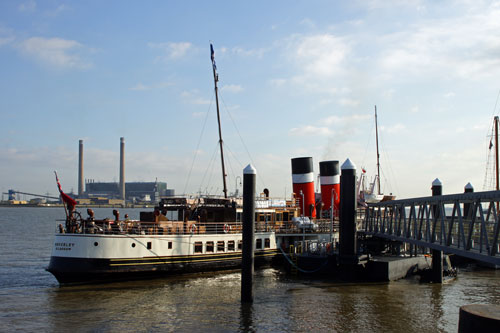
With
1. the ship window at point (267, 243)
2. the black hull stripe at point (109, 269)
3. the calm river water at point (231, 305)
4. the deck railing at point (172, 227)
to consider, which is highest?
the deck railing at point (172, 227)

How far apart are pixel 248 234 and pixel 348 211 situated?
939 cm

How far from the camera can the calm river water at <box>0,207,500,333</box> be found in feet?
64.8

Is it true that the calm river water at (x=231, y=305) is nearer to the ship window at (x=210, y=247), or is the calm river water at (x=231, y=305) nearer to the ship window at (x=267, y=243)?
the ship window at (x=210, y=247)

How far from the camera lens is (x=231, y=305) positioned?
22.9 meters

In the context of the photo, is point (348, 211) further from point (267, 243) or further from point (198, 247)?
point (198, 247)

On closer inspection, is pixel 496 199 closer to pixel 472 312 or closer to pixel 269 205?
pixel 472 312

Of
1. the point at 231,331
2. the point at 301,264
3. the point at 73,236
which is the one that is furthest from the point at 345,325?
the point at 73,236

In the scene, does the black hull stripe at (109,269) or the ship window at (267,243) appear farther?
the ship window at (267,243)

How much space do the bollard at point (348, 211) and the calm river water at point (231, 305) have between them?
80.9 inches

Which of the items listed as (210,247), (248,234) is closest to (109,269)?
(210,247)

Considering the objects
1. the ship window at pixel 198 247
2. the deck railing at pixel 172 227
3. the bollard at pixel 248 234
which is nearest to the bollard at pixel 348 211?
the deck railing at pixel 172 227

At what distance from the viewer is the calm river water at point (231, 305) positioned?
19.8m

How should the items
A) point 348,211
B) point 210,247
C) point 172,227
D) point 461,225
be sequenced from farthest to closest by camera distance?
point 210,247, point 172,227, point 348,211, point 461,225

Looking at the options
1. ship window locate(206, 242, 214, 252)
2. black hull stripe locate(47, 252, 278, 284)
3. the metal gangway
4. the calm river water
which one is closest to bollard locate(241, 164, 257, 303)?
the calm river water
